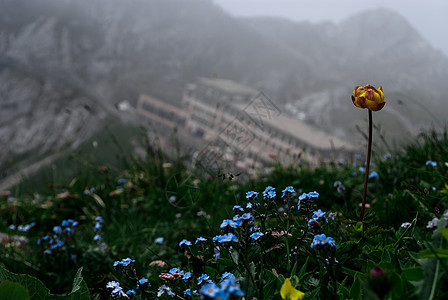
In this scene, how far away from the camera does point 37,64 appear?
51.9 meters

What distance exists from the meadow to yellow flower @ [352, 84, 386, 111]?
0.36 meters

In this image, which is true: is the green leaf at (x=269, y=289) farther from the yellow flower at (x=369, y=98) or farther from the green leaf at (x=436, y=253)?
the yellow flower at (x=369, y=98)

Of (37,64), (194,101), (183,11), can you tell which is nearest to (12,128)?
(37,64)

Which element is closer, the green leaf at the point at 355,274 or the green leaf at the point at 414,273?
the green leaf at the point at 414,273

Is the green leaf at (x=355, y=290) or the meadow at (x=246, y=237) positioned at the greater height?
the green leaf at (x=355, y=290)

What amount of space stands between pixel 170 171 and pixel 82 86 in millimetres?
50985

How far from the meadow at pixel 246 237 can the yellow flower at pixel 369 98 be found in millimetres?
363

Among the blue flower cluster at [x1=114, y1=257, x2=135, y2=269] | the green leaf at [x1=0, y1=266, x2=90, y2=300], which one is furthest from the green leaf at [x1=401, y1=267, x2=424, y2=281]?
the green leaf at [x1=0, y1=266, x2=90, y2=300]

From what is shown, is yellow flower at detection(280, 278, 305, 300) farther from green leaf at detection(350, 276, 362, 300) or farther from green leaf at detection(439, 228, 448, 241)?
green leaf at detection(439, 228, 448, 241)

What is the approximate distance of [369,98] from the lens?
1207mm

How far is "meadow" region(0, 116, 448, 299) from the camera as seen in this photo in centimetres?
82

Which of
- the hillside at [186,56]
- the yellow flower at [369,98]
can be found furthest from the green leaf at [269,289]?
the hillside at [186,56]

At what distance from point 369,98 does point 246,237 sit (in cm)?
74

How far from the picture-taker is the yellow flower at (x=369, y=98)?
121cm
